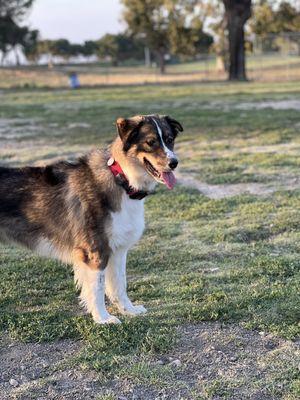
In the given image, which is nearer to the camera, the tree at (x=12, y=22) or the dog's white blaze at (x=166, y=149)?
the dog's white blaze at (x=166, y=149)

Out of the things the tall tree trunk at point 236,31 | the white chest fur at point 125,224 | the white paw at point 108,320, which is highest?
the tall tree trunk at point 236,31

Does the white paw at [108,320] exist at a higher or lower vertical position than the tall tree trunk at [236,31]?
lower

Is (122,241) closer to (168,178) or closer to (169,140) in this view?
(168,178)

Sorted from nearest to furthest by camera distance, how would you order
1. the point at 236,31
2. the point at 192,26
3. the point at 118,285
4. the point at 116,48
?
the point at 118,285 → the point at 236,31 → the point at 192,26 → the point at 116,48

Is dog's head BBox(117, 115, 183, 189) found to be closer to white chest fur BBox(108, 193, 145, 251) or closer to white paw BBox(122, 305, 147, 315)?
white chest fur BBox(108, 193, 145, 251)

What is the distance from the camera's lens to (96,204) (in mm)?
4172

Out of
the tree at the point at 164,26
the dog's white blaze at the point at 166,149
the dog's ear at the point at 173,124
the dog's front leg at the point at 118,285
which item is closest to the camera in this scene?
the dog's white blaze at the point at 166,149

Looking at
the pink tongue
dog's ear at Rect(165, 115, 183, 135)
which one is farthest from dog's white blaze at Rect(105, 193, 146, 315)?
dog's ear at Rect(165, 115, 183, 135)

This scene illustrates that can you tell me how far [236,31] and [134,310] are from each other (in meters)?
29.9

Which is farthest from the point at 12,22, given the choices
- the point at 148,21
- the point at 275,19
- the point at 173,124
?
the point at 173,124

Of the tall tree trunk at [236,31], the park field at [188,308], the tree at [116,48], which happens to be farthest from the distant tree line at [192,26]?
the park field at [188,308]

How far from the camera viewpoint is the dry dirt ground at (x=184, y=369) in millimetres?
3254

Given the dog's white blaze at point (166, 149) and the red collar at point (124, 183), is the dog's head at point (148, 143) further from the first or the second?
the red collar at point (124, 183)

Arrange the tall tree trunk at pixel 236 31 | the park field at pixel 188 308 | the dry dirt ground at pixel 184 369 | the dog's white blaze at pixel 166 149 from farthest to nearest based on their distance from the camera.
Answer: the tall tree trunk at pixel 236 31
the dog's white blaze at pixel 166 149
the park field at pixel 188 308
the dry dirt ground at pixel 184 369
